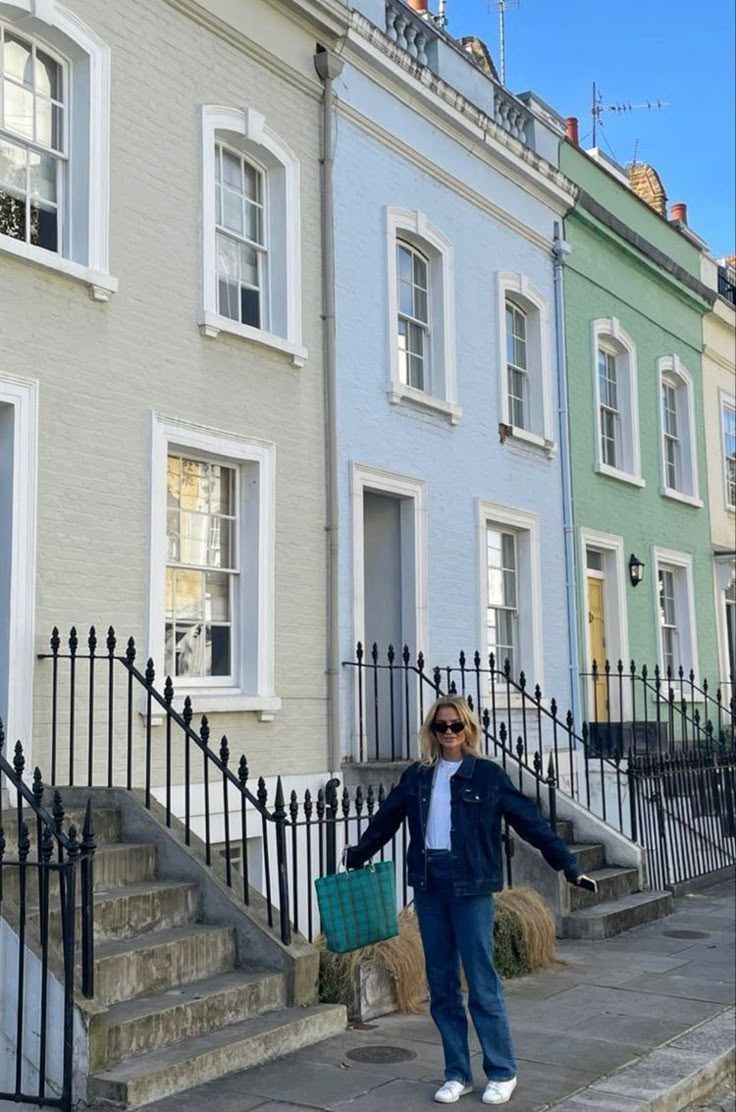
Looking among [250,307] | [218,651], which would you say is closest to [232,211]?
[250,307]

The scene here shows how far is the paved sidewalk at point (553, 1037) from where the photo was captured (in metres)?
5.84

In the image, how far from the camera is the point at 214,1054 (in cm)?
600

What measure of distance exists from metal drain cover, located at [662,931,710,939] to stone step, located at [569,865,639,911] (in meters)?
0.58

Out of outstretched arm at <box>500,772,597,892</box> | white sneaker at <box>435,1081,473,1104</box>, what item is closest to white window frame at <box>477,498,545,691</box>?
outstretched arm at <box>500,772,597,892</box>

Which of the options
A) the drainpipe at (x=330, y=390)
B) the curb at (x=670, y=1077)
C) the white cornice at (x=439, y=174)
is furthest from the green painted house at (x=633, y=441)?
the curb at (x=670, y=1077)

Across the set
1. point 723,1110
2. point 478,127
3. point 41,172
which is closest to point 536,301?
point 478,127

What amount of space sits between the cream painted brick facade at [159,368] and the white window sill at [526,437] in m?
3.30

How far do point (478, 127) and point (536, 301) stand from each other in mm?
2118

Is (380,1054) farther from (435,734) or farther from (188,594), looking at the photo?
(188,594)

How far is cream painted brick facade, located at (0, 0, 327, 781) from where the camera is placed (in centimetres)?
822

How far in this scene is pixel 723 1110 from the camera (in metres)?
6.29

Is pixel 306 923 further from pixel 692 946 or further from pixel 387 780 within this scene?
pixel 692 946

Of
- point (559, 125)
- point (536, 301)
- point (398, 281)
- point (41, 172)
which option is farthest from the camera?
point (559, 125)

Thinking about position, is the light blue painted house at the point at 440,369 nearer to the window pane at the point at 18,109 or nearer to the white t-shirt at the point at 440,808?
the window pane at the point at 18,109
